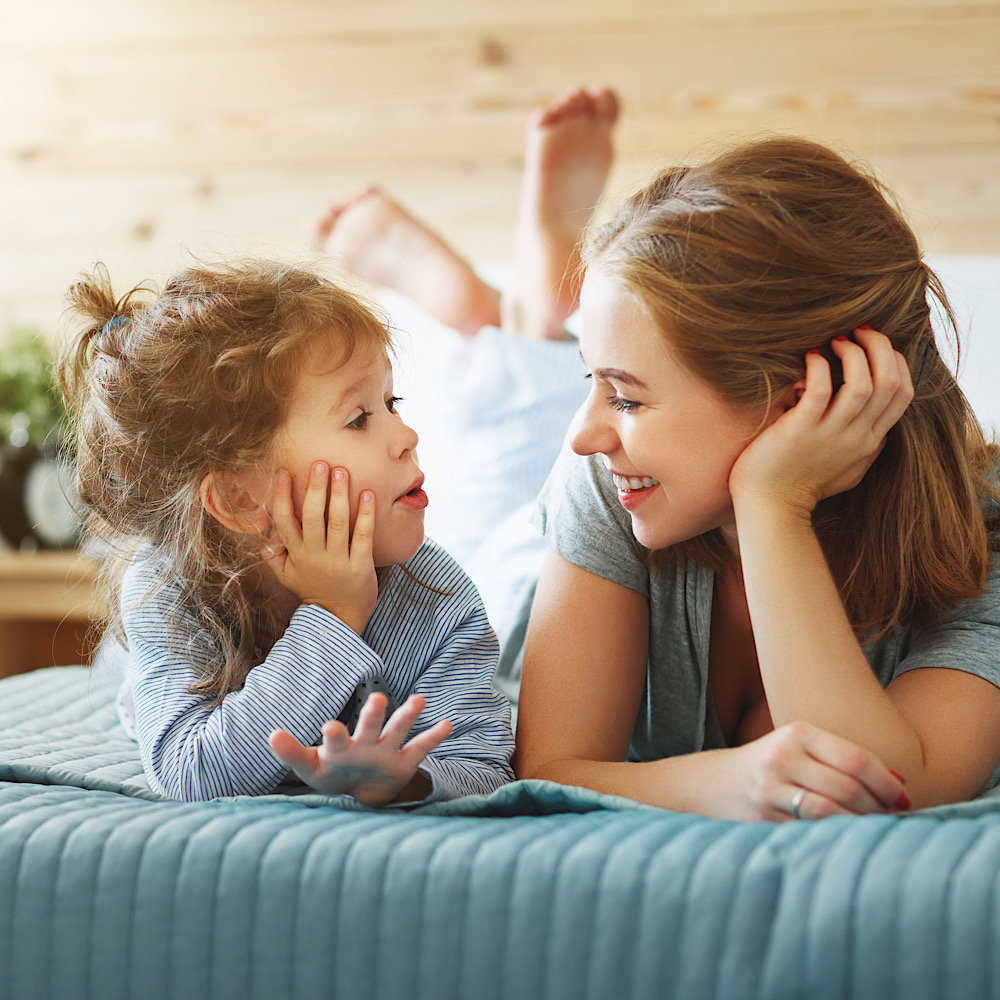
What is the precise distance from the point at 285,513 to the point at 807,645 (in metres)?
0.43

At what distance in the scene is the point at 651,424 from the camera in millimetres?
864

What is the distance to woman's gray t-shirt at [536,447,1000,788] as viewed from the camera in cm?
97

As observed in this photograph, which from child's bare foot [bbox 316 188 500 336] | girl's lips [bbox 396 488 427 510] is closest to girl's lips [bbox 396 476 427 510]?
girl's lips [bbox 396 488 427 510]

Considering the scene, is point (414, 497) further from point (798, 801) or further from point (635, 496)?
point (798, 801)

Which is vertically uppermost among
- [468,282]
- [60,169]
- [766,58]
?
[766,58]

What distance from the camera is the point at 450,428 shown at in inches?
70.5

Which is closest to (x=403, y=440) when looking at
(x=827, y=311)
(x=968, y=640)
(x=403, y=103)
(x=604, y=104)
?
(x=827, y=311)

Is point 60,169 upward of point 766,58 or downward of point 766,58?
downward

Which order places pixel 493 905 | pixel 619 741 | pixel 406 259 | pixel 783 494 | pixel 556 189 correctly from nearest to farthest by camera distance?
pixel 493 905
pixel 783 494
pixel 619 741
pixel 556 189
pixel 406 259

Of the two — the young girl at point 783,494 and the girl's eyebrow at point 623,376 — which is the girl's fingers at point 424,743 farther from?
the girl's eyebrow at point 623,376

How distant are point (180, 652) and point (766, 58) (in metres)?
1.92

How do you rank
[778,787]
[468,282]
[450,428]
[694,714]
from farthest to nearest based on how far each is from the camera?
1. [468,282]
2. [450,428]
3. [694,714]
4. [778,787]

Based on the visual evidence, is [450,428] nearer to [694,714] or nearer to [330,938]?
[694,714]

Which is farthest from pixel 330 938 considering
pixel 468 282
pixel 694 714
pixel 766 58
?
pixel 766 58
